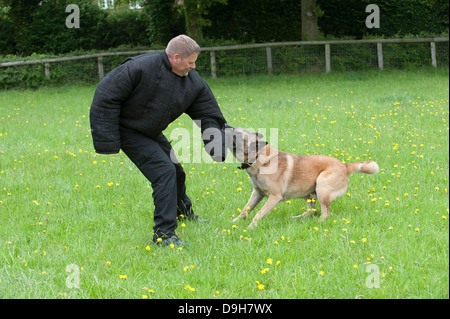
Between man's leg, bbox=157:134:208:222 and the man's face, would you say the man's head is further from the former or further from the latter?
man's leg, bbox=157:134:208:222

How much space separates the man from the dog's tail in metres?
1.55

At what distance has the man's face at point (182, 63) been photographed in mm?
4672

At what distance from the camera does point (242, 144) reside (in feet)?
17.3

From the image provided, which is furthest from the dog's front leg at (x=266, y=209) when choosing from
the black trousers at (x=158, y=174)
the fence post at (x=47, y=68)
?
the fence post at (x=47, y=68)

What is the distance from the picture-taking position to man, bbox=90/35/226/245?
4.65 metres

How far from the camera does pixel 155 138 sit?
512cm

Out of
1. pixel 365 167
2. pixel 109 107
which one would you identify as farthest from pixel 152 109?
pixel 365 167

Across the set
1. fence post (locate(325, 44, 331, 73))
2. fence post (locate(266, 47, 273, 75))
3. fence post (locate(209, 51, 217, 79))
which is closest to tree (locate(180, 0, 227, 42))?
fence post (locate(209, 51, 217, 79))

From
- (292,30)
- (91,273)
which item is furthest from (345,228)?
(292,30)

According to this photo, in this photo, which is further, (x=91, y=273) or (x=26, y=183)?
(x=26, y=183)

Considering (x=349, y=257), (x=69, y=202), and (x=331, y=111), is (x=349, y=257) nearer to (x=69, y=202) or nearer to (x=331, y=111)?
(x=69, y=202)

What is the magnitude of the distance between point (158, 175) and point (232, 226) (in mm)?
979

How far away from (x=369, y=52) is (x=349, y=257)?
15.9 metres

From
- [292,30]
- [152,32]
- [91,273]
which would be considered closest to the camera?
[91,273]
